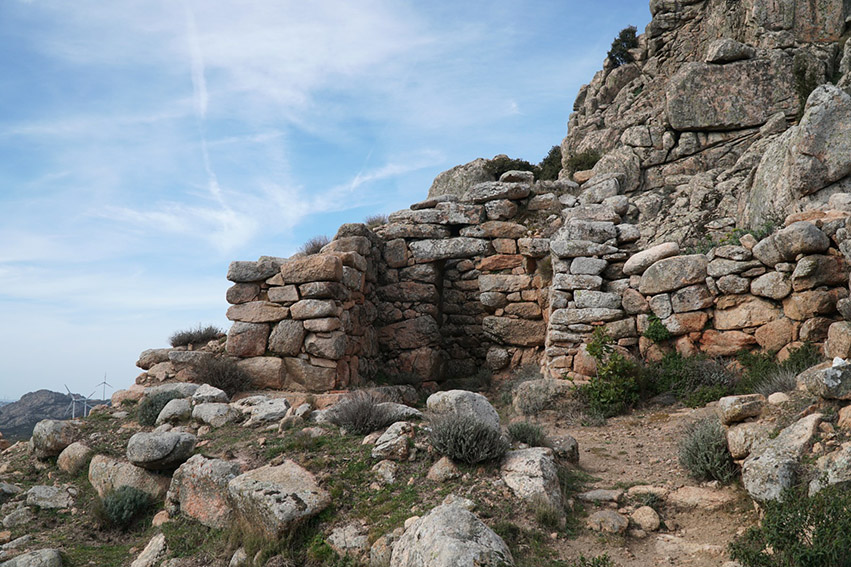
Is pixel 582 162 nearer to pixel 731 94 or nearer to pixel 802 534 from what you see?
pixel 731 94

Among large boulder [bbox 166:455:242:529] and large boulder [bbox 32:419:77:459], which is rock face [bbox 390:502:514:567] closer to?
large boulder [bbox 166:455:242:529]

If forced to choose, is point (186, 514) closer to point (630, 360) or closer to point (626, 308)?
point (630, 360)

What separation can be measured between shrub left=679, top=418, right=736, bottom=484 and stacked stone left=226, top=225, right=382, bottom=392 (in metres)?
6.19

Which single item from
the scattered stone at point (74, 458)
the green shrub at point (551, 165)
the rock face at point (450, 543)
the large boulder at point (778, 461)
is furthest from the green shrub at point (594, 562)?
the green shrub at point (551, 165)

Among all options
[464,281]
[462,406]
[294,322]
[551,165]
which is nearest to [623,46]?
[551,165]

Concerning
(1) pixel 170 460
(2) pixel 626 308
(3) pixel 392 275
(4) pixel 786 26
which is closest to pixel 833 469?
(2) pixel 626 308

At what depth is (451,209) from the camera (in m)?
13.3

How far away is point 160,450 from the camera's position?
693 centimetres

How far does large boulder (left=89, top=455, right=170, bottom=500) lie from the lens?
22.5 feet

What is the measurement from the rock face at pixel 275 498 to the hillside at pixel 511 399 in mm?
27

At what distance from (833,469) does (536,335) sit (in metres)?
8.16

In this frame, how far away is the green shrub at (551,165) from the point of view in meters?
22.0

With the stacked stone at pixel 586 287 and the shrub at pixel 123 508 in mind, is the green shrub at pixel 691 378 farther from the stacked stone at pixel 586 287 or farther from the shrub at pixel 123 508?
the shrub at pixel 123 508

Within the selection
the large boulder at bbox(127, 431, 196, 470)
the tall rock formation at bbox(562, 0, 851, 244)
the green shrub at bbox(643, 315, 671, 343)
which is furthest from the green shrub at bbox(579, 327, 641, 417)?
the large boulder at bbox(127, 431, 196, 470)
